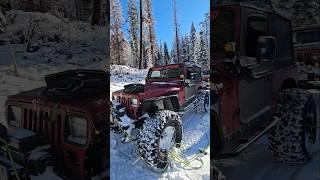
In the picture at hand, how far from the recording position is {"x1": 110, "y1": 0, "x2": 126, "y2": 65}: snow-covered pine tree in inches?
138

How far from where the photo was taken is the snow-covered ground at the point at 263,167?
12.8 ft

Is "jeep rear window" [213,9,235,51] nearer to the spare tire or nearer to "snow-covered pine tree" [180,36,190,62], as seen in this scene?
"snow-covered pine tree" [180,36,190,62]

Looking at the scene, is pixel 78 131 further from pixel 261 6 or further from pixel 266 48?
pixel 261 6

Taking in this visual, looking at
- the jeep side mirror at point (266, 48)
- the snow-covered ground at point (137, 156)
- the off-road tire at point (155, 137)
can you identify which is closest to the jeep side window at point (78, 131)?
the snow-covered ground at point (137, 156)

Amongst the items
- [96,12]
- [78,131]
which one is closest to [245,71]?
[96,12]

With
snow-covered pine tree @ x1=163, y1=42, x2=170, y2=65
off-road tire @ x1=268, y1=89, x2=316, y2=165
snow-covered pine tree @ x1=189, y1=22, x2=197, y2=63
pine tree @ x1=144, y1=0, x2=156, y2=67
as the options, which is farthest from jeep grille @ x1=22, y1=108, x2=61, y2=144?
off-road tire @ x1=268, y1=89, x2=316, y2=165

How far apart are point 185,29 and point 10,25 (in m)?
1.46

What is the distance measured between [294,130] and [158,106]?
4.15 feet

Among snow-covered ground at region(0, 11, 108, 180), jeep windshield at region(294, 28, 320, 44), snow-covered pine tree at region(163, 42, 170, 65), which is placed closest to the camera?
snow-covered ground at region(0, 11, 108, 180)

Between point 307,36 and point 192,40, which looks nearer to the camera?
point 192,40

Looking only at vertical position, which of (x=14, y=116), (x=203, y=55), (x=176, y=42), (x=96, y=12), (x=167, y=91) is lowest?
(x=14, y=116)

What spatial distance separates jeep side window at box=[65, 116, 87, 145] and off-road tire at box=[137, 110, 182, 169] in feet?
1.49

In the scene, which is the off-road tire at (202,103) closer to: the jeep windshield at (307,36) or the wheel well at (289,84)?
the wheel well at (289,84)

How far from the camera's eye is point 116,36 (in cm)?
356
